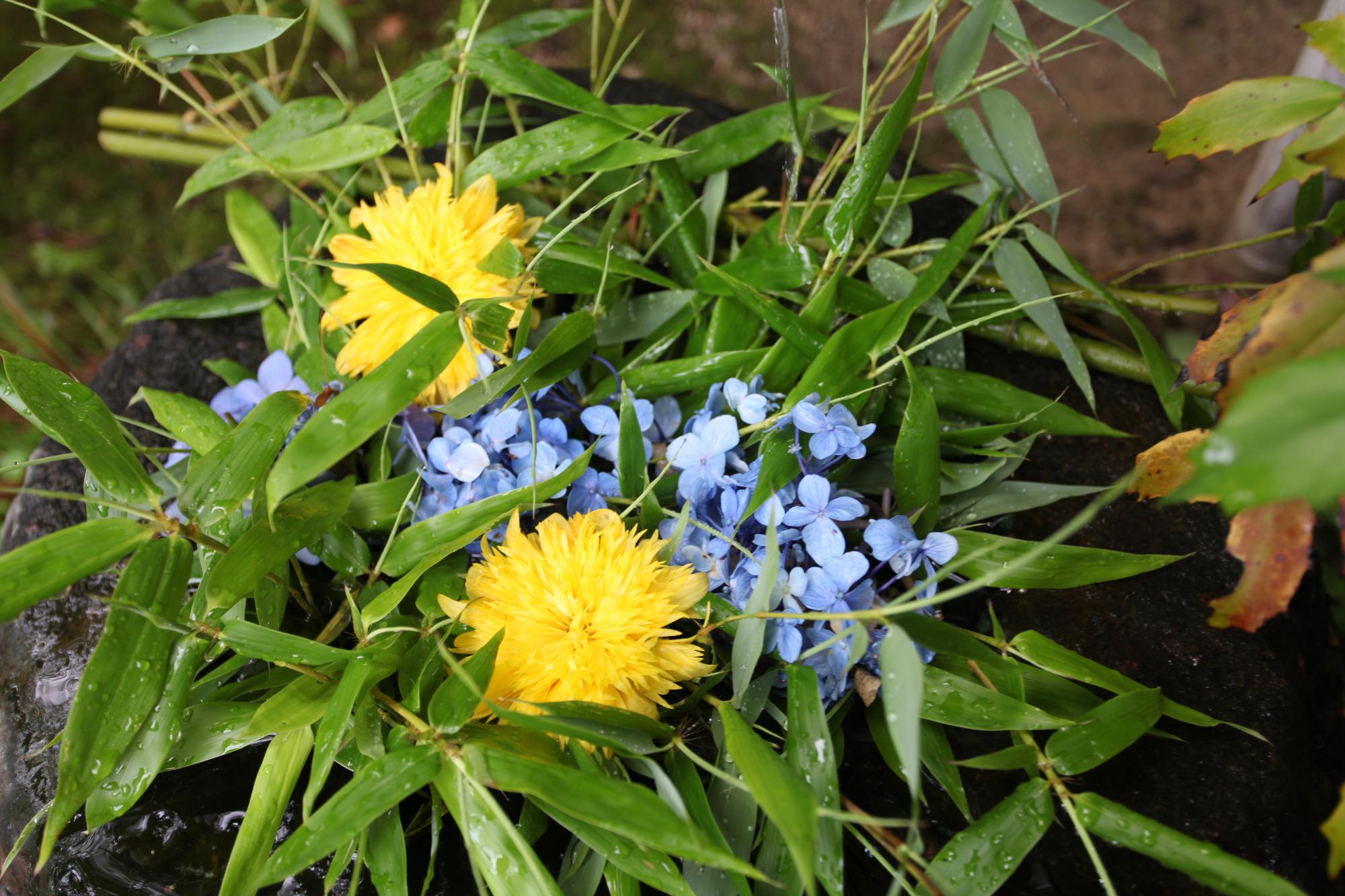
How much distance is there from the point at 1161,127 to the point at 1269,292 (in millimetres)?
105

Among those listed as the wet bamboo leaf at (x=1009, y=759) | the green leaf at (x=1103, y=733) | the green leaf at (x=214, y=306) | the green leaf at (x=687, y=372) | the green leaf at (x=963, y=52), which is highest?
the green leaf at (x=963, y=52)

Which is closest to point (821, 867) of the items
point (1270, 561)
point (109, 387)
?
point (1270, 561)

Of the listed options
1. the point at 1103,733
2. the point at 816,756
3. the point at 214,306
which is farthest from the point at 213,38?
the point at 1103,733

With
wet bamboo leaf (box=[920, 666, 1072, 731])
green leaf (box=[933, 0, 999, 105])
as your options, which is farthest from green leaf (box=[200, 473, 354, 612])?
green leaf (box=[933, 0, 999, 105])

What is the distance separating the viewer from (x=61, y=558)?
0.40 metres

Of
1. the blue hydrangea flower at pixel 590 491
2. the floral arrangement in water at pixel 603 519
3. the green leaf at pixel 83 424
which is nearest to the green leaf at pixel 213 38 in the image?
the floral arrangement in water at pixel 603 519

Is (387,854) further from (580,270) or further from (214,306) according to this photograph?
(214,306)

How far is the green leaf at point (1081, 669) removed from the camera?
483 mm

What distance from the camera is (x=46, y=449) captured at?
71cm

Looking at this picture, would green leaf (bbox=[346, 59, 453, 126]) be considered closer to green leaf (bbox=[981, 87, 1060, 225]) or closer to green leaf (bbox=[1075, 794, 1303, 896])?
green leaf (bbox=[981, 87, 1060, 225])

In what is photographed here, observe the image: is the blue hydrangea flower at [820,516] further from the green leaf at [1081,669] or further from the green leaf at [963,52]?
the green leaf at [963,52]

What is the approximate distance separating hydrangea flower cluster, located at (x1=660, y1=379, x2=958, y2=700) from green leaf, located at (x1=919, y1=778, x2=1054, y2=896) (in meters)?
0.10

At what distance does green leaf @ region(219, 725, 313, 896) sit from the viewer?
441 millimetres

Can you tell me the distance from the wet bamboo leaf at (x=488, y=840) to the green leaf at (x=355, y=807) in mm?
11
